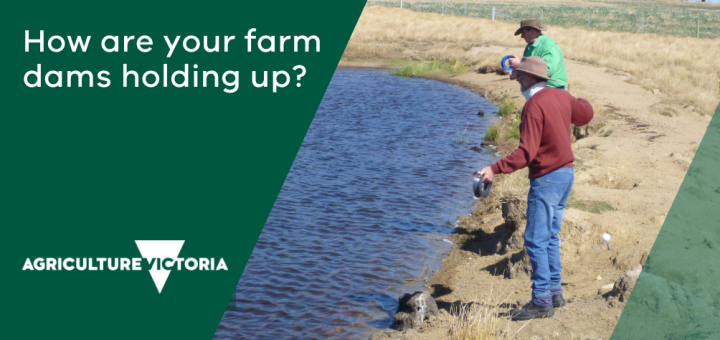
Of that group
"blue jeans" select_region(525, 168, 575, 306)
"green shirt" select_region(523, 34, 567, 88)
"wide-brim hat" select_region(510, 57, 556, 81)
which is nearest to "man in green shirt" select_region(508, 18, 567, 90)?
"green shirt" select_region(523, 34, 567, 88)

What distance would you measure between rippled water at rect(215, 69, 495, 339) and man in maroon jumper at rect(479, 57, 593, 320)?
6.63ft

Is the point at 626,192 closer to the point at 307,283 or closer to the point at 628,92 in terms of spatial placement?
the point at 307,283

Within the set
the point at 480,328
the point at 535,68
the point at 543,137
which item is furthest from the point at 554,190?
the point at 480,328

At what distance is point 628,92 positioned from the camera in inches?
659

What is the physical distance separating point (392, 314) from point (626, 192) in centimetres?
351

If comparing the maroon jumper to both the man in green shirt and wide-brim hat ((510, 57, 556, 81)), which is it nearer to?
wide-brim hat ((510, 57, 556, 81))

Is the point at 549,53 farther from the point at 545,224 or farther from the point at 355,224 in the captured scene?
the point at 355,224

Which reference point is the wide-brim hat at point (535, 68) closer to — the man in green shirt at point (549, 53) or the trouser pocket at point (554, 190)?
the trouser pocket at point (554, 190)

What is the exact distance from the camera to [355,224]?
910cm

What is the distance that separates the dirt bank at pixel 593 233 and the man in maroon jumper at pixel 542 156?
51 cm

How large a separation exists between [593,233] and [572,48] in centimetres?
2285

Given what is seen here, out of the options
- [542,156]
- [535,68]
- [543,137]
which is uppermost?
[535,68]

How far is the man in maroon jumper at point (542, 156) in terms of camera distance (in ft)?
15.1

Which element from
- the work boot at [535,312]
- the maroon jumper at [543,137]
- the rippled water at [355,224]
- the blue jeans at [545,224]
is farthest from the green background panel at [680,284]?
the rippled water at [355,224]
